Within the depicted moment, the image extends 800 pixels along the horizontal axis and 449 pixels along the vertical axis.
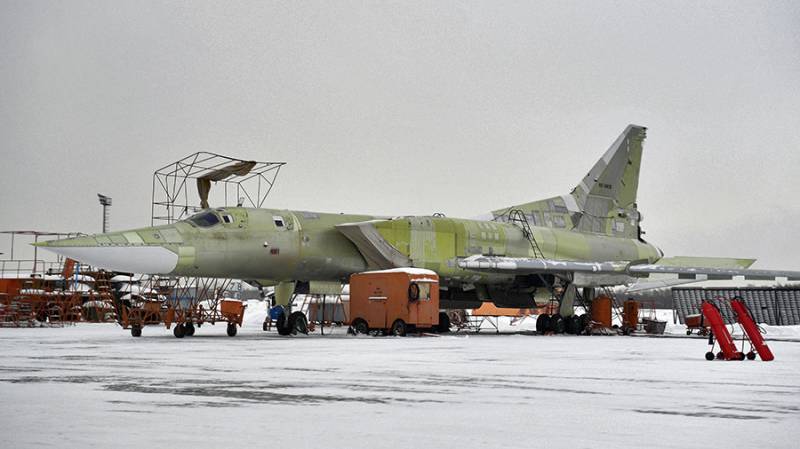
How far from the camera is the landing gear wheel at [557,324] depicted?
28.4 m

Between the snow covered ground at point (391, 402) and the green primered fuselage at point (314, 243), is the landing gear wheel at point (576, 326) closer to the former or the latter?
the green primered fuselage at point (314, 243)

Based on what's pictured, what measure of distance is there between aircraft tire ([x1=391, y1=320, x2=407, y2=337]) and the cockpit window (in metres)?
5.25

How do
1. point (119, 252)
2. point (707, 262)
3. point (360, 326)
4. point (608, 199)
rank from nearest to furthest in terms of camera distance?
1. point (119, 252)
2. point (360, 326)
3. point (707, 262)
4. point (608, 199)

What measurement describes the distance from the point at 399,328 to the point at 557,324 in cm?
706

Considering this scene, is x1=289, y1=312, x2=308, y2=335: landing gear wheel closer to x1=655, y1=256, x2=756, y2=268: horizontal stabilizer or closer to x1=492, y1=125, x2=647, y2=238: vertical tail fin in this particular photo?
x1=492, y1=125, x2=647, y2=238: vertical tail fin

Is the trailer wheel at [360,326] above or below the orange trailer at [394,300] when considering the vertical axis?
below

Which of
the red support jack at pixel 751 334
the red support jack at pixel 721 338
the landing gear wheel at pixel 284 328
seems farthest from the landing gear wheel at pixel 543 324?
the red support jack at pixel 721 338

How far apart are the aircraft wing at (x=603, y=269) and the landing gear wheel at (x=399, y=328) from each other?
13.5ft

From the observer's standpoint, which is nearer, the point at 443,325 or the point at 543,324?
the point at 543,324

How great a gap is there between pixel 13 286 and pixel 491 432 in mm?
37847

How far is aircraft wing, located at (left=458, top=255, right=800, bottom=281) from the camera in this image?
26.6 m

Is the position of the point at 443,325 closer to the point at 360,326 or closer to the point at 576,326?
the point at 576,326

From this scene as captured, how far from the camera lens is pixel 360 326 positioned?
79.8ft

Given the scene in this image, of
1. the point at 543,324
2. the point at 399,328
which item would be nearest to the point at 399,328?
Answer: the point at 399,328
